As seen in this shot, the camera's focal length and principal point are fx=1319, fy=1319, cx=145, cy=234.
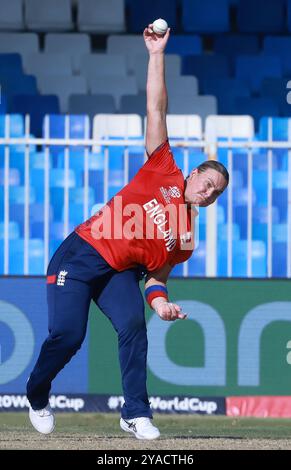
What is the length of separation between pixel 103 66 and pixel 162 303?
8398 millimetres

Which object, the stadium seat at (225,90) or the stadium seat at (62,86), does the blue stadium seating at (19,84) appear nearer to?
the stadium seat at (62,86)

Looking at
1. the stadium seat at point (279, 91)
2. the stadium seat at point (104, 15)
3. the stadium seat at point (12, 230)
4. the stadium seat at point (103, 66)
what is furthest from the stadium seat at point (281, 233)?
the stadium seat at point (104, 15)

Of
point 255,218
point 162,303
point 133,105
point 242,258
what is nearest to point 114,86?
point 133,105

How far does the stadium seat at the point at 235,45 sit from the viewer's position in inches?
651

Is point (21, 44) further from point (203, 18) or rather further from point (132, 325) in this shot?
point (132, 325)

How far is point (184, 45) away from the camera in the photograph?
16422 millimetres

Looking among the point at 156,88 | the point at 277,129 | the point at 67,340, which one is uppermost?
the point at 277,129

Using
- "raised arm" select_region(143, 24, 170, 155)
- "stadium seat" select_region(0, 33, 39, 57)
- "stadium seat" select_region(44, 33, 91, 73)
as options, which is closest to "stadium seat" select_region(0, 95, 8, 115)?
"stadium seat" select_region(0, 33, 39, 57)

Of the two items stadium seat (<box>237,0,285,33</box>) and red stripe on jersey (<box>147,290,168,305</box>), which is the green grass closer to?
red stripe on jersey (<box>147,290,168,305</box>)

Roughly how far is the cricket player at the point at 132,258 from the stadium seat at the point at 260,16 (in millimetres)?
9053

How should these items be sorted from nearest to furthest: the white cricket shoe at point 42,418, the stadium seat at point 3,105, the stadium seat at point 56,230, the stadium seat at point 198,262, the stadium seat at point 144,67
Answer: the white cricket shoe at point 42,418 < the stadium seat at point 198,262 < the stadium seat at point 56,230 < the stadium seat at point 3,105 < the stadium seat at point 144,67

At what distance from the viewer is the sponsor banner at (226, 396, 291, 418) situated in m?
12.0

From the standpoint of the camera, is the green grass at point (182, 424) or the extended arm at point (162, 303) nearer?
the extended arm at point (162, 303)

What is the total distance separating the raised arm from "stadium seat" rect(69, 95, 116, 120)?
6.70 meters
